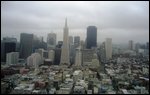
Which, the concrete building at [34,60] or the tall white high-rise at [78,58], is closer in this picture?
the concrete building at [34,60]

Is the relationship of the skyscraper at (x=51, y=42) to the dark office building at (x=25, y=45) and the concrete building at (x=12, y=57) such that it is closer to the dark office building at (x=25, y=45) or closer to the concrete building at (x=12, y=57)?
the dark office building at (x=25, y=45)

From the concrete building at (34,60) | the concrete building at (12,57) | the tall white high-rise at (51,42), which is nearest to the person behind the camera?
Result: the concrete building at (12,57)

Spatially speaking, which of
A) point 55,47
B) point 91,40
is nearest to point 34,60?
point 55,47

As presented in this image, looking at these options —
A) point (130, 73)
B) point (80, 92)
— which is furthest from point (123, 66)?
point (80, 92)

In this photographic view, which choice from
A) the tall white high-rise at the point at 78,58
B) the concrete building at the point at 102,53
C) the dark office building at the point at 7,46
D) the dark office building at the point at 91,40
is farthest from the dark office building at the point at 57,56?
the dark office building at the point at 7,46

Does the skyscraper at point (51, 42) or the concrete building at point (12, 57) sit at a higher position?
the skyscraper at point (51, 42)

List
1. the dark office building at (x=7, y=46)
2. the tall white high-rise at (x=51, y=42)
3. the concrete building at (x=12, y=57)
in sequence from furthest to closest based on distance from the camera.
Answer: the tall white high-rise at (x=51, y=42)
the concrete building at (x=12, y=57)
the dark office building at (x=7, y=46)

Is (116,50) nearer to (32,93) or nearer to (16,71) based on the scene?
(16,71)

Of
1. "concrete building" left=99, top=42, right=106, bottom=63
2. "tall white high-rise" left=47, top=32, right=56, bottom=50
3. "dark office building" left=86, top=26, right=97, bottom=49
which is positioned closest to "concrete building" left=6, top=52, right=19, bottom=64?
"tall white high-rise" left=47, top=32, right=56, bottom=50

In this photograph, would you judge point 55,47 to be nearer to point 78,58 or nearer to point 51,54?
point 51,54
